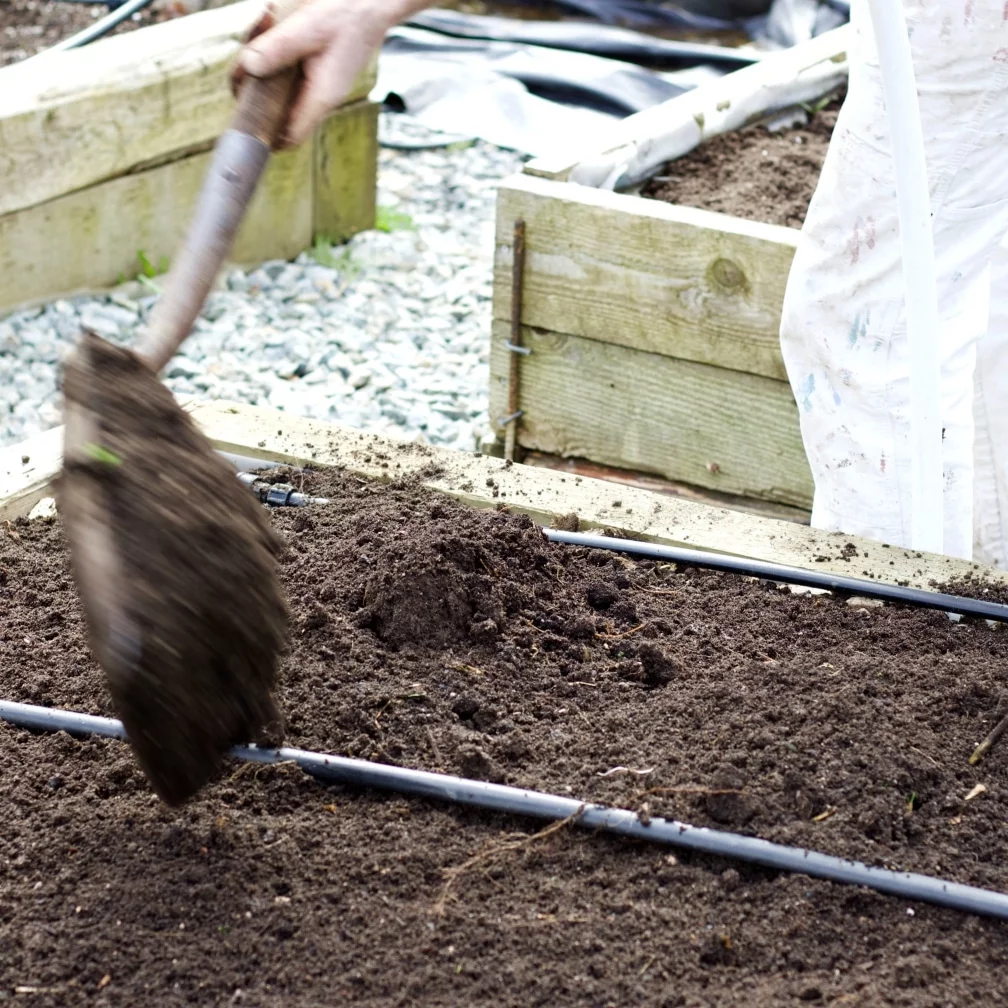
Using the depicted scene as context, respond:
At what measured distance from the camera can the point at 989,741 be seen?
1.89 metres

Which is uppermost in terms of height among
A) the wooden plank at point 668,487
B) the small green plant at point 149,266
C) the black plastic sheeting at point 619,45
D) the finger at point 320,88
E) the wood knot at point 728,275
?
the finger at point 320,88

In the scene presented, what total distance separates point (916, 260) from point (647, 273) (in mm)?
1210

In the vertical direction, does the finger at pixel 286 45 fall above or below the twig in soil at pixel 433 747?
above

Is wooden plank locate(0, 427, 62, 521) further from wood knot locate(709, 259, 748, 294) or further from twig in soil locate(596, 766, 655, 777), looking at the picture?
wood knot locate(709, 259, 748, 294)

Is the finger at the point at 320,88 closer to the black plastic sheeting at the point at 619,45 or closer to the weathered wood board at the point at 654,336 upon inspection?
the weathered wood board at the point at 654,336

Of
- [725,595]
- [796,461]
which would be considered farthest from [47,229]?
[725,595]

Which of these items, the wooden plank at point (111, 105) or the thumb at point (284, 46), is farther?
the wooden plank at point (111, 105)

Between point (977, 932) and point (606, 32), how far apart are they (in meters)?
5.67

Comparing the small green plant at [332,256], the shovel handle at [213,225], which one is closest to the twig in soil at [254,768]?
the shovel handle at [213,225]

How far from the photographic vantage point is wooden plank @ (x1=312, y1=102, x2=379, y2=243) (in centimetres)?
491

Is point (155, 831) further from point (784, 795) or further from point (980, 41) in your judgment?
point (980, 41)

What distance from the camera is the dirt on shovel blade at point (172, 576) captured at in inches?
61.2

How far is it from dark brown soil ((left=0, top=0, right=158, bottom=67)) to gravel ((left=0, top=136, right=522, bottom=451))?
183cm

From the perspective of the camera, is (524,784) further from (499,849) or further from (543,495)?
(543,495)
